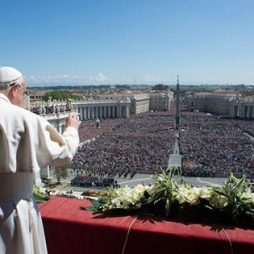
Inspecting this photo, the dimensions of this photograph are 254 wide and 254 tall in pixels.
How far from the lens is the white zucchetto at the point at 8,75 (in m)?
2.72

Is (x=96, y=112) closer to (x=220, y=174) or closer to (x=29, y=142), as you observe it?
(x=220, y=174)

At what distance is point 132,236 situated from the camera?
3.77m

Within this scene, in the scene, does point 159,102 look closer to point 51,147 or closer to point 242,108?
point 242,108

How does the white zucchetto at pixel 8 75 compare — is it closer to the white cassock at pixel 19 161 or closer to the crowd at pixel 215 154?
the white cassock at pixel 19 161

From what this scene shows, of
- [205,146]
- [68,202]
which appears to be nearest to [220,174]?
[205,146]

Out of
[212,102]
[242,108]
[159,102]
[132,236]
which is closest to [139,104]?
[159,102]

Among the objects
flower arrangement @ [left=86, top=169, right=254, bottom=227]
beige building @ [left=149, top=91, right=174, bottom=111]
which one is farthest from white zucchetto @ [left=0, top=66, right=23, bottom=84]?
beige building @ [left=149, top=91, right=174, bottom=111]

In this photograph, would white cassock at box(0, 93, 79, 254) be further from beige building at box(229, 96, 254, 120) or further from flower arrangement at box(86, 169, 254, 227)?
beige building at box(229, 96, 254, 120)

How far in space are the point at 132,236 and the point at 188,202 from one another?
2.29ft

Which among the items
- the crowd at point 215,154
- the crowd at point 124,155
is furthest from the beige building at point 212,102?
the crowd at point 124,155

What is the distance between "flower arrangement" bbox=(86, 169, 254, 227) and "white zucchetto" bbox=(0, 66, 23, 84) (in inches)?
78.5

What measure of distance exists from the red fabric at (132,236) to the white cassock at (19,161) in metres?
1.27

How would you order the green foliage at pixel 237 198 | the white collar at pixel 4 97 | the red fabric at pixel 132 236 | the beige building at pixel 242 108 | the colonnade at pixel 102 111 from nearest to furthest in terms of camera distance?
the white collar at pixel 4 97, the red fabric at pixel 132 236, the green foliage at pixel 237 198, the colonnade at pixel 102 111, the beige building at pixel 242 108

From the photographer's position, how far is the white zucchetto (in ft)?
8.92
